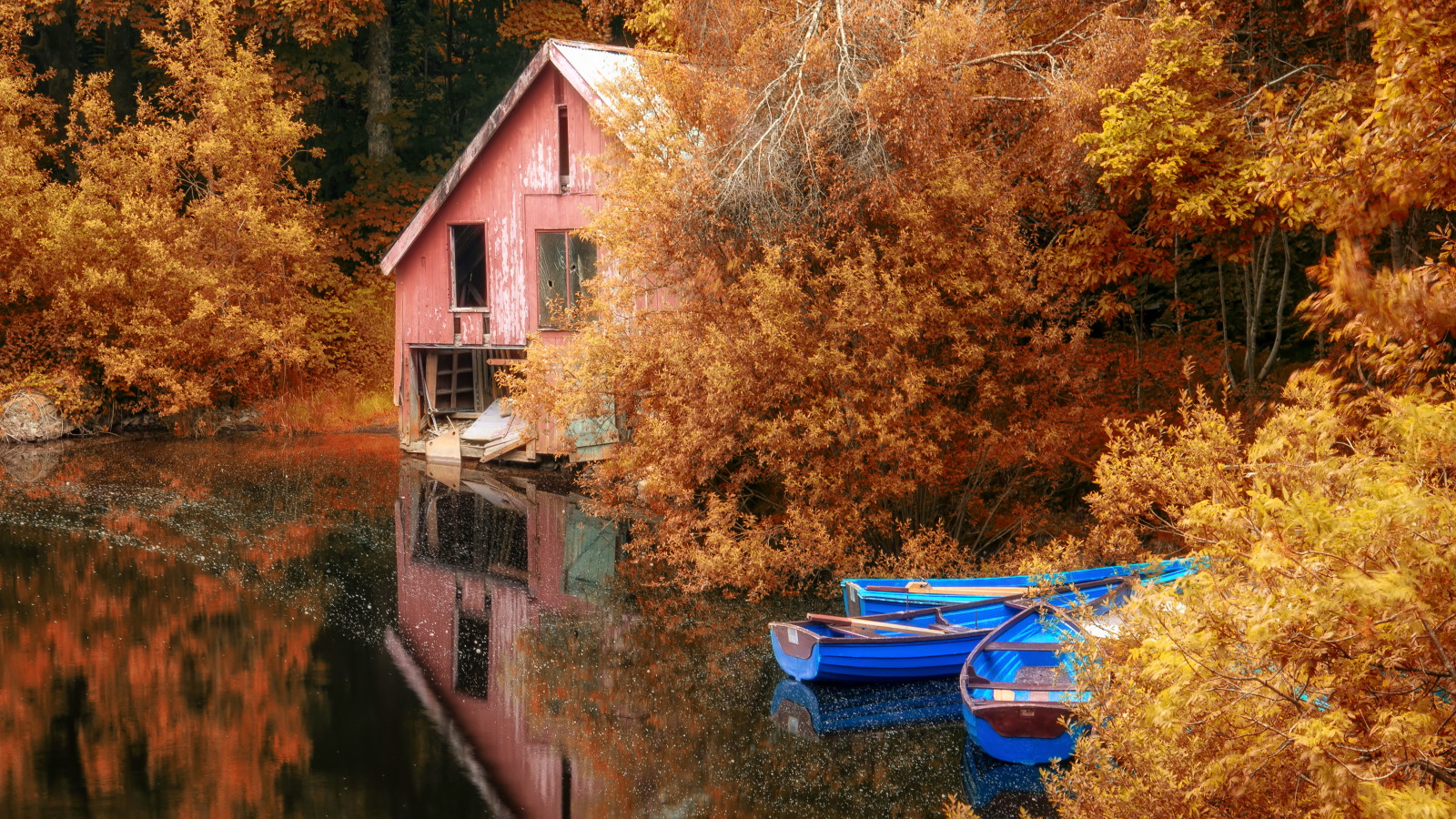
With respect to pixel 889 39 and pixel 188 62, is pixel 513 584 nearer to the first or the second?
pixel 889 39

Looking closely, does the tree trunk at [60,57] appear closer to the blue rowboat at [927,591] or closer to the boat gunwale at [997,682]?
the blue rowboat at [927,591]

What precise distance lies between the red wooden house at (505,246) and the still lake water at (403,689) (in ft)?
Answer: 20.4

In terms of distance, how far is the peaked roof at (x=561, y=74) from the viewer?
23312 millimetres

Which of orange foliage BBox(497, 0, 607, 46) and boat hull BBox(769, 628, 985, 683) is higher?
orange foliage BBox(497, 0, 607, 46)

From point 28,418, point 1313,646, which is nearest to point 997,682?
point 1313,646

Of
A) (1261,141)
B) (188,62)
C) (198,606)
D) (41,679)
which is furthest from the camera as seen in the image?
(188,62)

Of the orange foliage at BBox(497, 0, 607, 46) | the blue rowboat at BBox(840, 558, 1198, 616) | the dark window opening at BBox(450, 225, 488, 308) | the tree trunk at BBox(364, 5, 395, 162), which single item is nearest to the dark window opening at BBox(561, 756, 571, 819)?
the blue rowboat at BBox(840, 558, 1198, 616)

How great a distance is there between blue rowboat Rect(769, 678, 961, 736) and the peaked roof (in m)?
12.1

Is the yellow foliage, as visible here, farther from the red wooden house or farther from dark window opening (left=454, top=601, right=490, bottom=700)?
the red wooden house

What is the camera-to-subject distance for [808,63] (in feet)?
50.4

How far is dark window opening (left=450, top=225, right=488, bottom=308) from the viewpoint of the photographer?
28.4m

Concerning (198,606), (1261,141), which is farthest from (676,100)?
(198,606)

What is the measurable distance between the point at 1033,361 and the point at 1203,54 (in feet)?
12.9

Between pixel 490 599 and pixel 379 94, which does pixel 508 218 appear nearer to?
pixel 379 94
